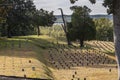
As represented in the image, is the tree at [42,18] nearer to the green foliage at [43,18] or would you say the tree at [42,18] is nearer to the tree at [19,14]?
the green foliage at [43,18]

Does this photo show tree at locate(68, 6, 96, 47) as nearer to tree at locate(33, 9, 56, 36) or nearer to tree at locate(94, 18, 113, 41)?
tree at locate(33, 9, 56, 36)

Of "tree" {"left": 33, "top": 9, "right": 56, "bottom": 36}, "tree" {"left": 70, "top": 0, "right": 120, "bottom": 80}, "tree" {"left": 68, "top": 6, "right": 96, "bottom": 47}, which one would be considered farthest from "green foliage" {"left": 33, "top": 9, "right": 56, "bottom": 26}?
"tree" {"left": 70, "top": 0, "right": 120, "bottom": 80}

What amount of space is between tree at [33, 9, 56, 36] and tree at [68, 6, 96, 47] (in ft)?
72.7

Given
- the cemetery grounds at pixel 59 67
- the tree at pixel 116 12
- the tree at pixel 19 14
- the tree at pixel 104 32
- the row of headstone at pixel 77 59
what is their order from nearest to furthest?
the tree at pixel 116 12, the cemetery grounds at pixel 59 67, the row of headstone at pixel 77 59, the tree at pixel 19 14, the tree at pixel 104 32

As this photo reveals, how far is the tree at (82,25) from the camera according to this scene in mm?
52938

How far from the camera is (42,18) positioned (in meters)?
77.6

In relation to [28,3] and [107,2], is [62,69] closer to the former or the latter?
[107,2]

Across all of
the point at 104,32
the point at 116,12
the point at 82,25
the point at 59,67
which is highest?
the point at 116,12

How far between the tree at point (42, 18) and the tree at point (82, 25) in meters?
22.2

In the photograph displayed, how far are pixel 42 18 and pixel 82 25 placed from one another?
25.8m

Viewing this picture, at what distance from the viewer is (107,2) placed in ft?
49.0

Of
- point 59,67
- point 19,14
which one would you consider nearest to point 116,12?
point 59,67

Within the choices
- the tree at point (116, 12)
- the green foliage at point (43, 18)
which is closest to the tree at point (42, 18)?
the green foliage at point (43, 18)

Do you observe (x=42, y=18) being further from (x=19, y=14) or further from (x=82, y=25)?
(x=82, y=25)
